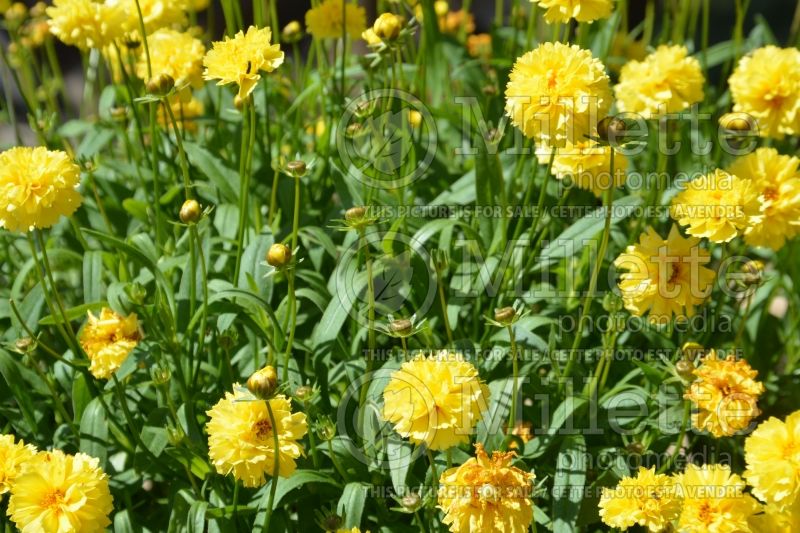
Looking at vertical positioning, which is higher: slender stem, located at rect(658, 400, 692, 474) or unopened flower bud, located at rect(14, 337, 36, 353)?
unopened flower bud, located at rect(14, 337, 36, 353)

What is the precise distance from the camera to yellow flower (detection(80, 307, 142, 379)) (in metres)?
1.76

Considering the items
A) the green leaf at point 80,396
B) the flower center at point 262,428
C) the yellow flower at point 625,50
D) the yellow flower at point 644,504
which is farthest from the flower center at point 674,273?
the yellow flower at point 625,50

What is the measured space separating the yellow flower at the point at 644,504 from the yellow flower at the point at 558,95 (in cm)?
56

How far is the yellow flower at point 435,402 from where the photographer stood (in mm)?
1474

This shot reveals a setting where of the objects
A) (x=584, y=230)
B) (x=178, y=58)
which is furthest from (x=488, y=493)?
(x=178, y=58)

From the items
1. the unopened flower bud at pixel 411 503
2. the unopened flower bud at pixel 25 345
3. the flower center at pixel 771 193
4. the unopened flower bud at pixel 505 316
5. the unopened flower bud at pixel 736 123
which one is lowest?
the unopened flower bud at pixel 411 503

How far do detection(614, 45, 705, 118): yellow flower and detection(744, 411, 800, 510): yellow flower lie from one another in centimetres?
75

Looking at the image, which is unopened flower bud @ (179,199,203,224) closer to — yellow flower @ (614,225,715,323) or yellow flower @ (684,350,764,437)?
yellow flower @ (614,225,715,323)

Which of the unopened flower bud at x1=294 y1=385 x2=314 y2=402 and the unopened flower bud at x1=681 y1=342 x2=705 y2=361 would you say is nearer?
the unopened flower bud at x1=294 y1=385 x2=314 y2=402

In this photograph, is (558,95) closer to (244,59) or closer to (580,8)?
(580,8)

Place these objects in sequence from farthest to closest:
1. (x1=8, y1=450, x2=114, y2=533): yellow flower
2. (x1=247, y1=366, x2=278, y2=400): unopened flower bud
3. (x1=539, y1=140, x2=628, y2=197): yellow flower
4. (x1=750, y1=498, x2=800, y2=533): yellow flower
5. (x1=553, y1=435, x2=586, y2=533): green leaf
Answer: (x1=539, y1=140, x2=628, y2=197): yellow flower
(x1=553, y1=435, x2=586, y2=533): green leaf
(x1=750, y1=498, x2=800, y2=533): yellow flower
(x1=8, y1=450, x2=114, y2=533): yellow flower
(x1=247, y1=366, x2=278, y2=400): unopened flower bud

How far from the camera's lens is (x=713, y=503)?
1.60 metres

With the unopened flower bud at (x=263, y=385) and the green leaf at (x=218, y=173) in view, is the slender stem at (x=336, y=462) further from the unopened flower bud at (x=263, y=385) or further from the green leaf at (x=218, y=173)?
the green leaf at (x=218, y=173)

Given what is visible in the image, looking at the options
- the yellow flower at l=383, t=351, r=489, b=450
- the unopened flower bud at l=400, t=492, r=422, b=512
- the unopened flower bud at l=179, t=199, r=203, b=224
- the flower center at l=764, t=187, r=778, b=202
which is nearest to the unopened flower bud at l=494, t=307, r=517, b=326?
the yellow flower at l=383, t=351, r=489, b=450
